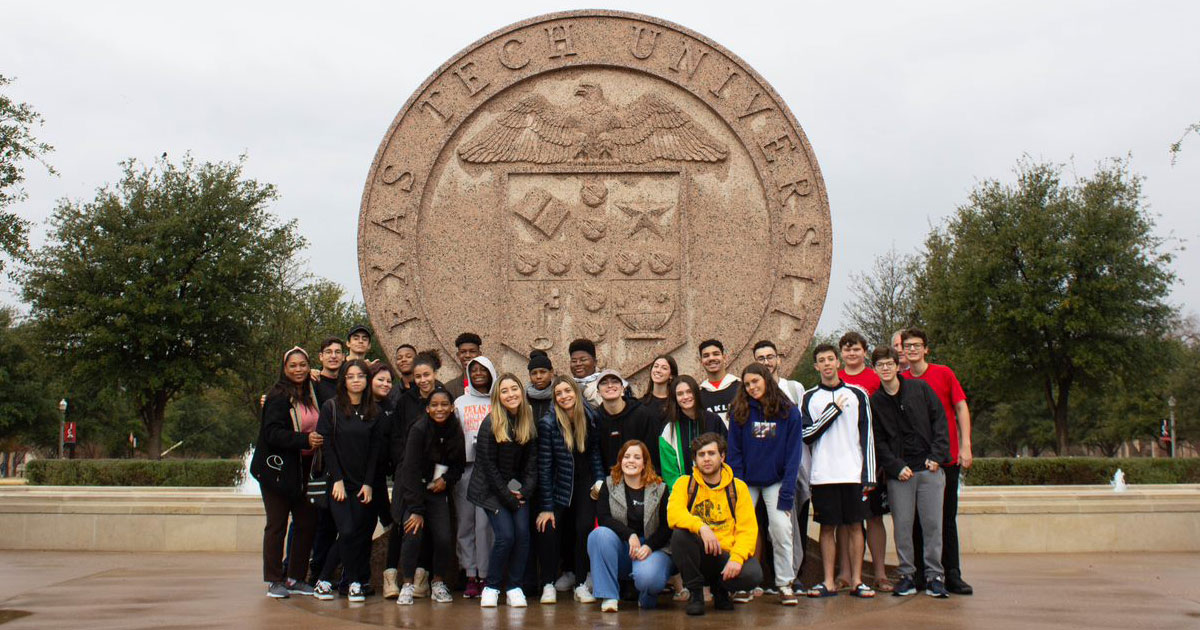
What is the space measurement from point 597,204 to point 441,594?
3.65 meters

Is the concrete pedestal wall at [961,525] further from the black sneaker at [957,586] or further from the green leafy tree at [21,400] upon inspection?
the green leafy tree at [21,400]

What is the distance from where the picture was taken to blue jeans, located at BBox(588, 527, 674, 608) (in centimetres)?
644

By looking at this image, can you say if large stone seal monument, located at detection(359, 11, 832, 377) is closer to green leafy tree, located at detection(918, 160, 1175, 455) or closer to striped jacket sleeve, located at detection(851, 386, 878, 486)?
striped jacket sleeve, located at detection(851, 386, 878, 486)

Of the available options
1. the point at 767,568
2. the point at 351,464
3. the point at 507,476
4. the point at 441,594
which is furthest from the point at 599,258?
the point at 441,594

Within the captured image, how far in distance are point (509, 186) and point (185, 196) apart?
19320mm

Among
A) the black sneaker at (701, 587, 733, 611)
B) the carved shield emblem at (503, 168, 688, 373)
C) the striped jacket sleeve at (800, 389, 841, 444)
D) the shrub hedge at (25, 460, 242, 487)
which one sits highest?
the carved shield emblem at (503, 168, 688, 373)

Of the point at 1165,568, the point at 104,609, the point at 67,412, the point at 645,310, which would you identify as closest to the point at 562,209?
the point at 645,310

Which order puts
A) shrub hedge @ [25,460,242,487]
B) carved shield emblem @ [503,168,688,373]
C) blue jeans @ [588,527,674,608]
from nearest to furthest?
blue jeans @ [588,527,674,608] → carved shield emblem @ [503,168,688,373] → shrub hedge @ [25,460,242,487]

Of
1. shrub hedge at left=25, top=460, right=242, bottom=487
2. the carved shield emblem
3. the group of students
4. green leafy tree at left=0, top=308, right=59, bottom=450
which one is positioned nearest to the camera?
the group of students

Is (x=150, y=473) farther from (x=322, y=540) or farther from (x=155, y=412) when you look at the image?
(x=322, y=540)

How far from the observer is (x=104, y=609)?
263 inches

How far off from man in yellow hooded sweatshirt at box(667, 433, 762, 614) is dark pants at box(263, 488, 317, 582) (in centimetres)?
254

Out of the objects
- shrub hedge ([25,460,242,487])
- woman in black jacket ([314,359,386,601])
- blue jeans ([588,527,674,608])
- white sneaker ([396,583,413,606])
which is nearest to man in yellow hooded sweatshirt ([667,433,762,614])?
blue jeans ([588,527,674,608])

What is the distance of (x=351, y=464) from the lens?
23.0 ft
